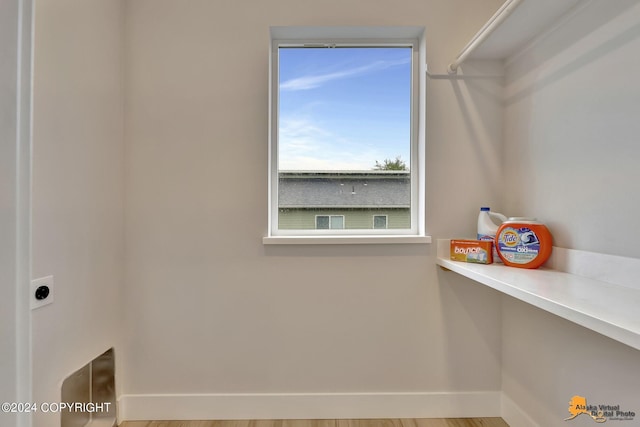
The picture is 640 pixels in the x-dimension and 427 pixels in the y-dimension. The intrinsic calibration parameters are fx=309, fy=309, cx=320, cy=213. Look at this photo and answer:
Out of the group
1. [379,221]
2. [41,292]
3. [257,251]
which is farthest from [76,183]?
[379,221]

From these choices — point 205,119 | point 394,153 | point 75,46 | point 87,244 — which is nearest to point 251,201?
point 205,119

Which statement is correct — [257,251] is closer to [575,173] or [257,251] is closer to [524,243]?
[524,243]

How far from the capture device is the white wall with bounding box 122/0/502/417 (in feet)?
5.01

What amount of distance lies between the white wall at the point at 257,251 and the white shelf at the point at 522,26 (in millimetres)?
151

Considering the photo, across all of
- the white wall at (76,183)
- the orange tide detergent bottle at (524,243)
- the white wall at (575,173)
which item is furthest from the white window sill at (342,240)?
the white wall at (76,183)

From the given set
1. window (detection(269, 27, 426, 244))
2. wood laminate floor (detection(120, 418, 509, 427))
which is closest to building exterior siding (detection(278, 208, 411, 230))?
window (detection(269, 27, 426, 244))

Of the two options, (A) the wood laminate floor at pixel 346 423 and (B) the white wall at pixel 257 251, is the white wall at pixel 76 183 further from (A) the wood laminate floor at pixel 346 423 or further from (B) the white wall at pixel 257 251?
(A) the wood laminate floor at pixel 346 423

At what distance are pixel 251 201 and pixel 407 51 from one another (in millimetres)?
1154

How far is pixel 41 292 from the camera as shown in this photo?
107cm

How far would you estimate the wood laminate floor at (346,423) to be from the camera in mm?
1488

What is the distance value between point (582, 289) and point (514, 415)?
0.87 meters

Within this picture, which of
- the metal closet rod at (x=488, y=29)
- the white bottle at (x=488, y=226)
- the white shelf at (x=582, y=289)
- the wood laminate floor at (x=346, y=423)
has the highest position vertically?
the metal closet rod at (x=488, y=29)

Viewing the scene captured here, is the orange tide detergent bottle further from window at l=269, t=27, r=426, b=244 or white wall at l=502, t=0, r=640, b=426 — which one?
window at l=269, t=27, r=426, b=244

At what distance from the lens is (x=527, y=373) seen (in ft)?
4.52
